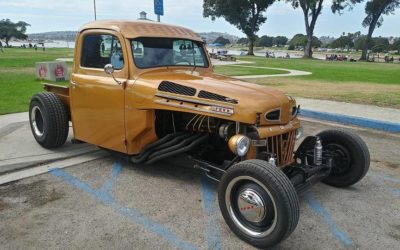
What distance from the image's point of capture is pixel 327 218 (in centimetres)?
427

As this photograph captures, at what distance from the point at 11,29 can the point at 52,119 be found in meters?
116

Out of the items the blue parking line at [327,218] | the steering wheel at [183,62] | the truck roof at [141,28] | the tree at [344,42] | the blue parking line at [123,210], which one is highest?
the tree at [344,42]

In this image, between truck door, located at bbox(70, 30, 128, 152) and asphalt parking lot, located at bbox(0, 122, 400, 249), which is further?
truck door, located at bbox(70, 30, 128, 152)

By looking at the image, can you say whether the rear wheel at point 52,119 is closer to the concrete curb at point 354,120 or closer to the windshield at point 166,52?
the windshield at point 166,52

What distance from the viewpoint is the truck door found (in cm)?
528

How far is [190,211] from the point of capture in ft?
14.4

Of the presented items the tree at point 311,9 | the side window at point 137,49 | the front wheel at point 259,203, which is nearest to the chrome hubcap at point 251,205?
the front wheel at point 259,203

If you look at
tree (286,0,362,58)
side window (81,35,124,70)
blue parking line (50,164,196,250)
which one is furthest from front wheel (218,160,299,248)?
tree (286,0,362,58)

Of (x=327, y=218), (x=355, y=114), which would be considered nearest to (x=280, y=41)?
(x=355, y=114)

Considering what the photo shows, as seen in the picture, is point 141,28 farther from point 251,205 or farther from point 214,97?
point 251,205

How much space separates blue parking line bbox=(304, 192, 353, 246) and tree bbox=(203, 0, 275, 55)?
47.0m

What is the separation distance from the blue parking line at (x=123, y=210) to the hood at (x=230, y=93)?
1.33 metres

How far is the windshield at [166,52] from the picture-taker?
5.28m

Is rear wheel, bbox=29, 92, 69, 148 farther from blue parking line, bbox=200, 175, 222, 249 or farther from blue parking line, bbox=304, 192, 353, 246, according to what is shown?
blue parking line, bbox=304, 192, 353, 246
